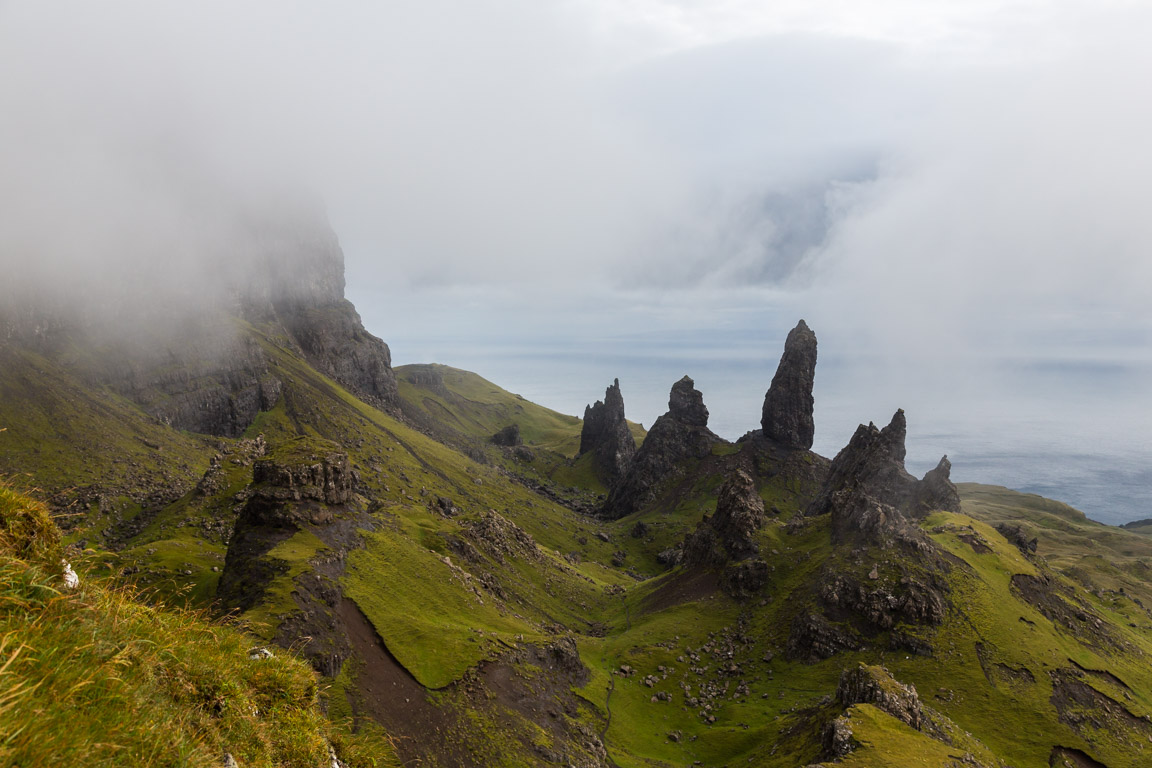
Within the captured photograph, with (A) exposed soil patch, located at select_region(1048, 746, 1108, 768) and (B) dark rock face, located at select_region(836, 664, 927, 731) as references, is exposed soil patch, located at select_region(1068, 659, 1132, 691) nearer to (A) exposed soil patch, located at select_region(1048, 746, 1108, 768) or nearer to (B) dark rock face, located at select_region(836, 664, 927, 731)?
(A) exposed soil patch, located at select_region(1048, 746, 1108, 768)

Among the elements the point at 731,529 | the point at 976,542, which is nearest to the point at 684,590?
the point at 731,529

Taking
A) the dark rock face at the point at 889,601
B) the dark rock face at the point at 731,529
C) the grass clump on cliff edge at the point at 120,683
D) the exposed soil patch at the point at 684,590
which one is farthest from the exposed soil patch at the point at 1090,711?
the grass clump on cliff edge at the point at 120,683

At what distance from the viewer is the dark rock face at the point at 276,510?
2881 inches

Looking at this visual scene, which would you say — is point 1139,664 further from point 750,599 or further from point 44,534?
point 44,534

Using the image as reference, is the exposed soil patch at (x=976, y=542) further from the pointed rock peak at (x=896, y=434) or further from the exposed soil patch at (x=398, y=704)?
the exposed soil patch at (x=398, y=704)

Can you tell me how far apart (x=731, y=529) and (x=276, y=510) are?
4018 inches

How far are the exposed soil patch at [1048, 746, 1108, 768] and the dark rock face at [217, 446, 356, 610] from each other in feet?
334

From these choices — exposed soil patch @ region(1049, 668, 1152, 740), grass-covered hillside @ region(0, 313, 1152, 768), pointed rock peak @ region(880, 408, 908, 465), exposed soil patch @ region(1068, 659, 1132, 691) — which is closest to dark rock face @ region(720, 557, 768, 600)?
grass-covered hillside @ region(0, 313, 1152, 768)

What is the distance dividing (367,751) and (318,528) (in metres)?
82.6

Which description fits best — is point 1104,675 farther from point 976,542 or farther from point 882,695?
point 882,695

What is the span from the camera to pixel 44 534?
10914 mm

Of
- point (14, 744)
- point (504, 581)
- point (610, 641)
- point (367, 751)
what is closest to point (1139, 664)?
point (610, 641)

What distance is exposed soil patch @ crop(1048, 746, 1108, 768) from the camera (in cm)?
7056

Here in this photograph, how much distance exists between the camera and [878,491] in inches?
6329
